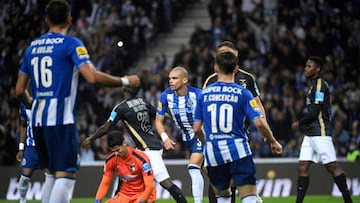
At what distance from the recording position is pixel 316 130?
531 inches

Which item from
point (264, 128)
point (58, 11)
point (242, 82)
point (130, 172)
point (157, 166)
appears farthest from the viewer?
point (157, 166)

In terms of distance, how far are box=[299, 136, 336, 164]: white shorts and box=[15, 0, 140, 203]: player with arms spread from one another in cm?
626

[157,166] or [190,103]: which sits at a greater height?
[190,103]

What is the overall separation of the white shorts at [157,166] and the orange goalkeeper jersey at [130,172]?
2.21ft

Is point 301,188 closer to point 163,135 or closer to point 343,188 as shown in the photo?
point 343,188

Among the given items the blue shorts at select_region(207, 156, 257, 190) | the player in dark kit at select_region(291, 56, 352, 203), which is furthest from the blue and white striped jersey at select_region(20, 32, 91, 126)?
the player in dark kit at select_region(291, 56, 352, 203)

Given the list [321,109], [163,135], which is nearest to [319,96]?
[321,109]

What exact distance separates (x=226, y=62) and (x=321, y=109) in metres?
5.07

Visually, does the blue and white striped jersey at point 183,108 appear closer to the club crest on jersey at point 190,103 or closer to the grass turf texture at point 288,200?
the club crest on jersey at point 190,103

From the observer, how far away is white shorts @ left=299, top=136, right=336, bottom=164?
525 inches

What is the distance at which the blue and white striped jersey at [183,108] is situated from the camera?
12.0 m

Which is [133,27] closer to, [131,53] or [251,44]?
[131,53]

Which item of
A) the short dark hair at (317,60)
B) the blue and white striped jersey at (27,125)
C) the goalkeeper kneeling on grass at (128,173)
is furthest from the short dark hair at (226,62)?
the short dark hair at (317,60)

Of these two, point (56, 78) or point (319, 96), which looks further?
point (319, 96)
